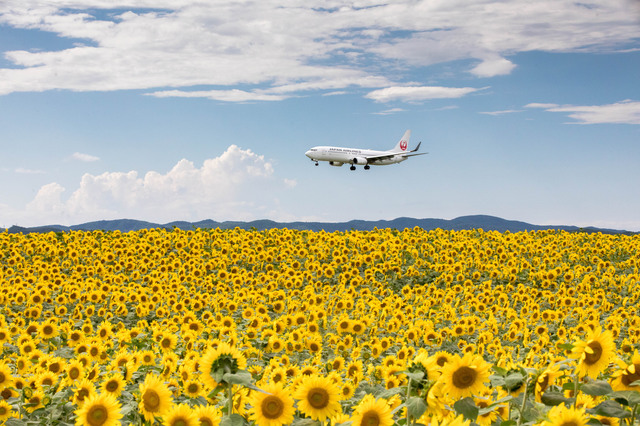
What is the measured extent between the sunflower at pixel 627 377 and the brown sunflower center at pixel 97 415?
344cm

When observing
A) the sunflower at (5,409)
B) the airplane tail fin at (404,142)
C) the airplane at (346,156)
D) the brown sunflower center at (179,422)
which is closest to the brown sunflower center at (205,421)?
the brown sunflower center at (179,422)

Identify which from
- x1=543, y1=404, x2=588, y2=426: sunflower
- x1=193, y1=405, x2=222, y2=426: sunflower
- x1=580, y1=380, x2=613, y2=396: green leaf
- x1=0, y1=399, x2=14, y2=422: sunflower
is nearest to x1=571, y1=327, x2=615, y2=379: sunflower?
x1=580, y1=380, x2=613, y2=396: green leaf

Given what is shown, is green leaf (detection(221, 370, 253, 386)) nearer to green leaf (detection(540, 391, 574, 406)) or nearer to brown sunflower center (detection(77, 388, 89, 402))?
green leaf (detection(540, 391, 574, 406))

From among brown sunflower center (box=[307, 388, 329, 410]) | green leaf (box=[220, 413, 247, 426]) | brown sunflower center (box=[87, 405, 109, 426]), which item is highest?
brown sunflower center (box=[307, 388, 329, 410])

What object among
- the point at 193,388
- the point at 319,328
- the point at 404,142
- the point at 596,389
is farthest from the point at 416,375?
the point at 404,142

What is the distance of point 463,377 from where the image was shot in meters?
3.48

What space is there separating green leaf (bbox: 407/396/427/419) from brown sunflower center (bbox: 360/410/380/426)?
20 cm

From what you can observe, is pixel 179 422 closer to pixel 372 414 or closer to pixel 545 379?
pixel 372 414

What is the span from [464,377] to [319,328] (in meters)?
9.73

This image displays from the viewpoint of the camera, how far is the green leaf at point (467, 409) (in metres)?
3.29

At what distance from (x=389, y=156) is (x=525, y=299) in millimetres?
69531

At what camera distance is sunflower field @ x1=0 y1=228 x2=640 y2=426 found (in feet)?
11.9

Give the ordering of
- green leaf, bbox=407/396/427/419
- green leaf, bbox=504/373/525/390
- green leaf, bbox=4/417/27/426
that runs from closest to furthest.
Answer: green leaf, bbox=407/396/427/419, green leaf, bbox=504/373/525/390, green leaf, bbox=4/417/27/426

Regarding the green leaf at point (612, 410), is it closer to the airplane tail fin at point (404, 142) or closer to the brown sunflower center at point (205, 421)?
the brown sunflower center at point (205, 421)
